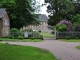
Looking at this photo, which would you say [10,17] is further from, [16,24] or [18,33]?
[18,33]

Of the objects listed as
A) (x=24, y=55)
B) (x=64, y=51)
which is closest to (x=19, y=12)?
(x=64, y=51)

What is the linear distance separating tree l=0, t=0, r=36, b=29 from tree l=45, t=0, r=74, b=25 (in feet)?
29.9

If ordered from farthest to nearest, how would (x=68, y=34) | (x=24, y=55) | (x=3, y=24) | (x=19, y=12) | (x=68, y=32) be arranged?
(x=19, y=12) < (x=3, y=24) < (x=68, y=34) < (x=68, y=32) < (x=24, y=55)

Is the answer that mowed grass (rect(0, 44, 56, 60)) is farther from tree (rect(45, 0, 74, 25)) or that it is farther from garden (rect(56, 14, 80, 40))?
tree (rect(45, 0, 74, 25))

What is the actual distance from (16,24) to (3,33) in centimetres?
753

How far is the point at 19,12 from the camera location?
164 ft

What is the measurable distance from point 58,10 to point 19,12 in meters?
14.4

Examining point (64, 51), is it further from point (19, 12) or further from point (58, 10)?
point (58, 10)

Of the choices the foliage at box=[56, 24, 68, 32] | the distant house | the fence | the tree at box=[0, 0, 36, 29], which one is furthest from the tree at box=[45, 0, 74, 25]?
the distant house

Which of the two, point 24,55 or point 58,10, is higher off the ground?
point 58,10

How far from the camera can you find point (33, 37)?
38031 millimetres

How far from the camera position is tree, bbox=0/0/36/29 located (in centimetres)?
4864

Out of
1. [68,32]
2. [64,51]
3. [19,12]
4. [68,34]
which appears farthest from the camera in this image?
[19,12]

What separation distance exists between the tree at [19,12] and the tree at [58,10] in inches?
359
